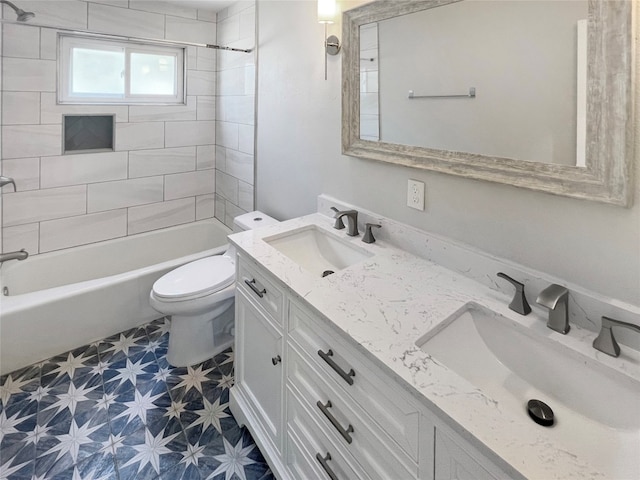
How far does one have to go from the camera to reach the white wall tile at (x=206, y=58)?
3023 mm

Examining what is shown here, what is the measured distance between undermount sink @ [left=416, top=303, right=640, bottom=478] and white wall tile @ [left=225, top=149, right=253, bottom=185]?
2.00m

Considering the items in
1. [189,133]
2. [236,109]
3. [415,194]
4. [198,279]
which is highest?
[236,109]

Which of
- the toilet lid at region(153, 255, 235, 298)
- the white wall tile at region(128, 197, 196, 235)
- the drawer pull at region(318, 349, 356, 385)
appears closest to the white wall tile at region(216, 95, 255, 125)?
the white wall tile at region(128, 197, 196, 235)

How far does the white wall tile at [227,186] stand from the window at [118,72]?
69cm

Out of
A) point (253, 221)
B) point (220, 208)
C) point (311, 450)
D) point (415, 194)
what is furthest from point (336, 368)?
point (220, 208)

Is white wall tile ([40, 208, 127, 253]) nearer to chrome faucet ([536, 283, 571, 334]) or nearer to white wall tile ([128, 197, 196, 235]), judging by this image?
white wall tile ([128, 197, 196, 235])

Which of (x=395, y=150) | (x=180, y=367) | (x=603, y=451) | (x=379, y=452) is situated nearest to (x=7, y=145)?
(x=180, y=367)

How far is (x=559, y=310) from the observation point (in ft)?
3.24

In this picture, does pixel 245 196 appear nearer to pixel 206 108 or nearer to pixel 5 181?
pixel 206 108

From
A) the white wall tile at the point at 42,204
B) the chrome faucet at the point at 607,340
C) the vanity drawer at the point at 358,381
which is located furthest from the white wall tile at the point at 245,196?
the chrome faucet at the point at 607,340

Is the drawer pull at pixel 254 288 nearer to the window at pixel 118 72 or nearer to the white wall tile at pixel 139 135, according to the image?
the white wall tile at pixel 139 135

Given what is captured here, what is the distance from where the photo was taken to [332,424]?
1.09 m

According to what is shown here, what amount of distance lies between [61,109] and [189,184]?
102 cm

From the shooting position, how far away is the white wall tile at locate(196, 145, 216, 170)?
3.19 m
